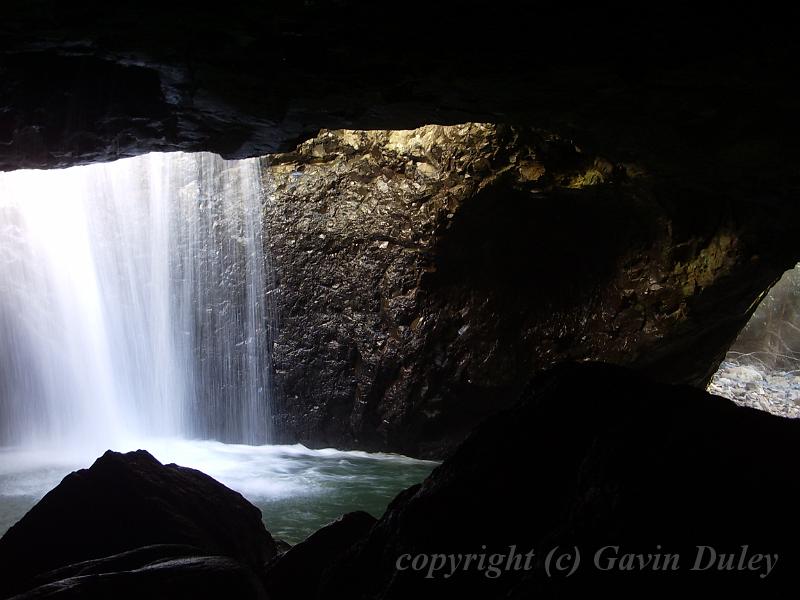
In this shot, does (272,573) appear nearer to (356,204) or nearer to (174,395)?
(356,204)

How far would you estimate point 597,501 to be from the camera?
1858mm

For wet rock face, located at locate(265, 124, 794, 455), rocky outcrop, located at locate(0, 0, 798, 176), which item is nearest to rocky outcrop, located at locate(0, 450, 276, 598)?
rocky outcrop, located at locate(0, 0, 798, 176)

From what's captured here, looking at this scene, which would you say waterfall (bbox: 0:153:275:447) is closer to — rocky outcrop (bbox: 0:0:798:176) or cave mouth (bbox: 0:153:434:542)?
cave mouth (bbox: 0:153:434:542)

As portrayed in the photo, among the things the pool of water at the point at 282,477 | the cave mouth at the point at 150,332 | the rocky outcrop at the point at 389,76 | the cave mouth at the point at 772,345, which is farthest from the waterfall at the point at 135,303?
the cave mouth at the point at 772,345

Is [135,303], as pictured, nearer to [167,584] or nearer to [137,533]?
[137,533]

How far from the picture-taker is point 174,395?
33.0ft

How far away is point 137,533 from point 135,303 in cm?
770

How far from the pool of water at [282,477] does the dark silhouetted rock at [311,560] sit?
207 centimetres

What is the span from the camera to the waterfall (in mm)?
9289

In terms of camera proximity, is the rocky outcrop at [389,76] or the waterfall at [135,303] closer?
the rocky outcrop at [389,76]

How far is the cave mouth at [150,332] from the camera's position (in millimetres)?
8547

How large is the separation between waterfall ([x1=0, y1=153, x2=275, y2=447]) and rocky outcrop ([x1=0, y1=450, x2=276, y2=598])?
519cm
